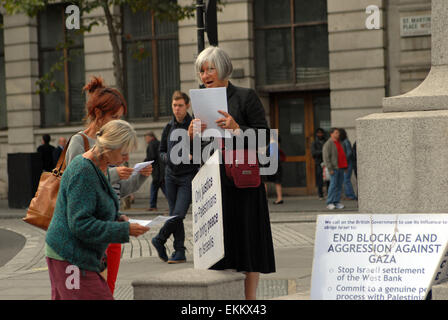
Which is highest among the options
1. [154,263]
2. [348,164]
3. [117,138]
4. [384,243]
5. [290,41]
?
[290,41]

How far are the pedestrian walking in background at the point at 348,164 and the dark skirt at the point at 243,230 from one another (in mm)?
13892

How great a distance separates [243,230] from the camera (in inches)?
233

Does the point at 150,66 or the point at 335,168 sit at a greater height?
the point at 150,66

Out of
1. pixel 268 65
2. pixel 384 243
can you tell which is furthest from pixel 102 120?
pixel 268 65

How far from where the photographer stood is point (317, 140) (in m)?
20.6

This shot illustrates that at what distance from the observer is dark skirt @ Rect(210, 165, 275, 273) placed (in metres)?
5.90

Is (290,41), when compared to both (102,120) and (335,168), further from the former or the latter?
(102,120)

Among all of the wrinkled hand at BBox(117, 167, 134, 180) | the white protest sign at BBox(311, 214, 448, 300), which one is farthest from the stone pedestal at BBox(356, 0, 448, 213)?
the wrinkled hand at BBox(117, 167, 134, 180)

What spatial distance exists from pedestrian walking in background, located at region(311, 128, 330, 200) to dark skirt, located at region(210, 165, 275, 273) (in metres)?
14.5

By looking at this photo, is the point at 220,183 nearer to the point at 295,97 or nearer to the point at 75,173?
the point at 75,173

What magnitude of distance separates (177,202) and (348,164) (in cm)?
1053

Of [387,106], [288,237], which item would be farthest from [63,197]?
[288,237]

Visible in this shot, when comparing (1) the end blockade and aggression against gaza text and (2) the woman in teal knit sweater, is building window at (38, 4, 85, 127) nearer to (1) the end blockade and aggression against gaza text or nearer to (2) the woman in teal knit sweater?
(1) the end blockade and aggression against gaza text

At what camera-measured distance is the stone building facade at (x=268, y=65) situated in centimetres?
2059
